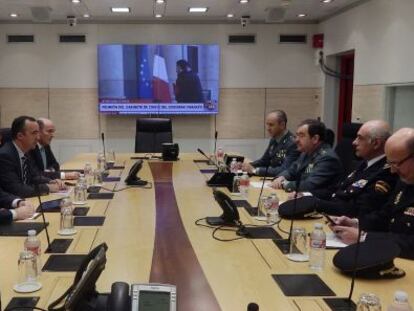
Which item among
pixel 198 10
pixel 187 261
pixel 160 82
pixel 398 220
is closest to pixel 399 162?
pixel 398 220

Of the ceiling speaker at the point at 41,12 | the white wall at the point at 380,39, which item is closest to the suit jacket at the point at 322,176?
the white wall at the point at 380,39

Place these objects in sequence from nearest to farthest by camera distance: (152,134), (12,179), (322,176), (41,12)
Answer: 1. (12,179)
2. (322,176)
3. (152,134)
4. (41,12)

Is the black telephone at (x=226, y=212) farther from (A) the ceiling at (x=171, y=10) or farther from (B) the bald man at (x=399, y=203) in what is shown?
(A) the ceiling at (x=171, y=10)

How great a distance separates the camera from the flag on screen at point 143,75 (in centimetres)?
727

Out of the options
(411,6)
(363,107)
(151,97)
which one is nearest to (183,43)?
(151,97)

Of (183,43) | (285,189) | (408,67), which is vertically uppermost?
(183,43)

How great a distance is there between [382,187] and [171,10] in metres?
4.70

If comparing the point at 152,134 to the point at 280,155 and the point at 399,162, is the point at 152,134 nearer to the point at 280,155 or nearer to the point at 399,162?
the point at 280,155

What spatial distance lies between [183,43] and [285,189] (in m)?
4.40

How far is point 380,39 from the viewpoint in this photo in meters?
5.56

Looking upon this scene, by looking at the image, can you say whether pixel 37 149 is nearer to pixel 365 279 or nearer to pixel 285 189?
pixel 285 189

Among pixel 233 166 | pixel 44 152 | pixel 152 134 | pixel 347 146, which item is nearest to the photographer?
pixel 233 166

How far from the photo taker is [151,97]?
736cm

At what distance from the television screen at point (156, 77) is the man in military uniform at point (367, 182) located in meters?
4.46
